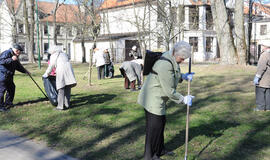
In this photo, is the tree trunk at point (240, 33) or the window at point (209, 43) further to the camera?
the window at point (209, 43)

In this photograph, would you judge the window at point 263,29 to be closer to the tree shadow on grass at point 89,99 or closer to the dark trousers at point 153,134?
the tree shadow on grass at point 89,99

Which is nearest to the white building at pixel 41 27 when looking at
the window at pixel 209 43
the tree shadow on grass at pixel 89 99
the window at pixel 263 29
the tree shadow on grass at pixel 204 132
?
the window at pixel 209 43

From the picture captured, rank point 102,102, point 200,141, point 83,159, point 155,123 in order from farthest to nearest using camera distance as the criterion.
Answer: point 102,102 < point 200,141 < point 83,159 < point 155,123

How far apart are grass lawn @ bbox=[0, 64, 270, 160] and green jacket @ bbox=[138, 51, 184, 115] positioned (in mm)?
999

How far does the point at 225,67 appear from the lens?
655 inches

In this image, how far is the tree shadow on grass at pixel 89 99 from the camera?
8.66 m

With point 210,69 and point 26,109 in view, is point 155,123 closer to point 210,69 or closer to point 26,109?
point 26,109

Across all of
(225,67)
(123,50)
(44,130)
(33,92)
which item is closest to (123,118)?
(44,130)

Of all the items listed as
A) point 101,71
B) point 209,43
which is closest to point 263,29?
point 209,43

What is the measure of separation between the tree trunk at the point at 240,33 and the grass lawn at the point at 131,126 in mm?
8490

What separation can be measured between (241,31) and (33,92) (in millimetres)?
13020

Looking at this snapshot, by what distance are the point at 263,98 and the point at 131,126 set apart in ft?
11.0

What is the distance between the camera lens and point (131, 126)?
6270mm

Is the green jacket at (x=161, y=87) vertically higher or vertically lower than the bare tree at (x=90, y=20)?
lower
